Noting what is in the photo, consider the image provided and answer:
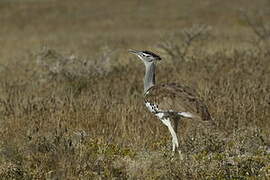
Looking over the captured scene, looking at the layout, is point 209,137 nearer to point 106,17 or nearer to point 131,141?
point 131,141

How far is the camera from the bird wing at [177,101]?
5.55 m

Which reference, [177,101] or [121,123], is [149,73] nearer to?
[177,101]

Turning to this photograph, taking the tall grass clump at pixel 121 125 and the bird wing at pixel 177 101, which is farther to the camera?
the bird wing at pixel 177 101

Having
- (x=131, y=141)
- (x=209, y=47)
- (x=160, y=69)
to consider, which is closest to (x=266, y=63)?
(x=160, y=69)

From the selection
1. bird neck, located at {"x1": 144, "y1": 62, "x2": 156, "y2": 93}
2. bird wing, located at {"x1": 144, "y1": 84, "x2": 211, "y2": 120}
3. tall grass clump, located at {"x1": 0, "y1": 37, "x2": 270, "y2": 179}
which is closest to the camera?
tall grass clump, located at {"x1": 0, "y1": 37, "x2": 270, "y2": 179}

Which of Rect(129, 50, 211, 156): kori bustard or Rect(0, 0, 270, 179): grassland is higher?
Rect(129, 50, 211, 156): kori bustard

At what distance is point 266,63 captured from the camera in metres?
11.3

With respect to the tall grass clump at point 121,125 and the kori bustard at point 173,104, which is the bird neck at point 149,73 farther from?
the tall grass clump at point 121,125

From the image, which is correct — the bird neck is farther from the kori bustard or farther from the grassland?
the grassland

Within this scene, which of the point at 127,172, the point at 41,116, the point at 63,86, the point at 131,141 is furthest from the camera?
the point at 63,86

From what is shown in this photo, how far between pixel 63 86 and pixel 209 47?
10.4 meters

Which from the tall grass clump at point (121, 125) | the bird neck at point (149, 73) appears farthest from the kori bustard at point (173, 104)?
the tall grass clump at point (121, 125)

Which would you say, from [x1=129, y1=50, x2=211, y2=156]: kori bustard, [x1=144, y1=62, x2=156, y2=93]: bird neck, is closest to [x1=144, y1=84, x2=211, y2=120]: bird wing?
[x1=129, y1=50, x2=211, y2=156]: kori bustard

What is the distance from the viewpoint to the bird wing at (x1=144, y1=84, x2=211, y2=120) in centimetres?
555
